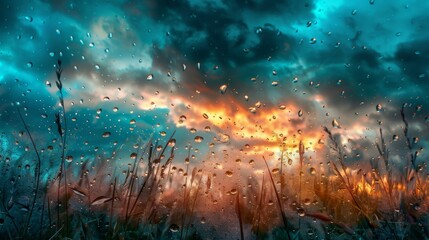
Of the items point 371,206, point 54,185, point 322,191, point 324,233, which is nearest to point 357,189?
point 371,206

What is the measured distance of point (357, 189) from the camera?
2830 mm

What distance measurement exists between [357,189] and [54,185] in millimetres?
2788

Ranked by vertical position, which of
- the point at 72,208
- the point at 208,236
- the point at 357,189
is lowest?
the point at 208,236

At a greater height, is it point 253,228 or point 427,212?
point 427,212

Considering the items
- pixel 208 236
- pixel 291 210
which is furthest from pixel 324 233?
pixel 208 236

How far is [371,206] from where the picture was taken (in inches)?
107

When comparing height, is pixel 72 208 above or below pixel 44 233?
above

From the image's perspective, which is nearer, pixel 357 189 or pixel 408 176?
pixel 408 176

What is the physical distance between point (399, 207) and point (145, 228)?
194 centimetres

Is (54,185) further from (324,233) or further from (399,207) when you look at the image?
(399,207)

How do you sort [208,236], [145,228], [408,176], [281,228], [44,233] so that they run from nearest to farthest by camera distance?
[408,176] → [145,228] → [44,233] → [281,228] → [208,236]

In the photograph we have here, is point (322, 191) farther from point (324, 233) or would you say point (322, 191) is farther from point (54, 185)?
point (54, 185)

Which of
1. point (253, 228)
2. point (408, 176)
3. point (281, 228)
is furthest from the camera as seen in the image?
point (281, 228)

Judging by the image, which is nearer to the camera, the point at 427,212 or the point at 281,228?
the point at 427,212
